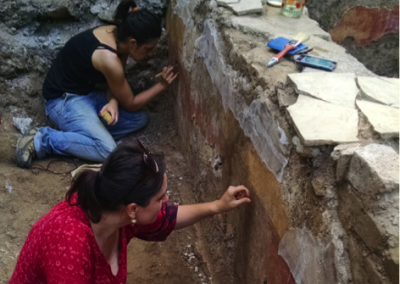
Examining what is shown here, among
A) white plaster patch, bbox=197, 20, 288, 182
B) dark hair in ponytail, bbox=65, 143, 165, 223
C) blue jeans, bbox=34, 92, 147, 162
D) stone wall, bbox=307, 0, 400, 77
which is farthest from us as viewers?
stone wall, bbox=307, 0, 400, 77

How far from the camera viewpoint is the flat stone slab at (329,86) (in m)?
1.16

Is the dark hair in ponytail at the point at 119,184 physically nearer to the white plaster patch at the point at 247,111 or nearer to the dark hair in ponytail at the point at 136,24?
the white plaster patch at the point at 247,111

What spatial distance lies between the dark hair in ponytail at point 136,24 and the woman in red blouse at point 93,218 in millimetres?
1234

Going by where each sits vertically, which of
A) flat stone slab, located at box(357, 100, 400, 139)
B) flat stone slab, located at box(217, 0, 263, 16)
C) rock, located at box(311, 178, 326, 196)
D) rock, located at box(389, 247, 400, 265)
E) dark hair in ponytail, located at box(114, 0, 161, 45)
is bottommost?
dark hair in ponytail, located at box(114, 0, 161, 45)

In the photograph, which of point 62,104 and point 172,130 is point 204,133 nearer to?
point 172,130

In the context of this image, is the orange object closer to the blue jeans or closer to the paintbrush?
the blue jeans

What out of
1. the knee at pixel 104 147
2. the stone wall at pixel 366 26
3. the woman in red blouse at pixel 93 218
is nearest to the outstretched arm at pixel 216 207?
the woman in red blouse at pixel 93 218

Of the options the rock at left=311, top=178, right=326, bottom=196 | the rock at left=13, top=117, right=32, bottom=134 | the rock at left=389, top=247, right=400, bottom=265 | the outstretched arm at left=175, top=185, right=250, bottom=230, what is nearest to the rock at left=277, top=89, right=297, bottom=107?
the rock at left=311, top=178, right=326, bottom=196

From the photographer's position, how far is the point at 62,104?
100 inches

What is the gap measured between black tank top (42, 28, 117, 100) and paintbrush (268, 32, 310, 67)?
48.0 inches

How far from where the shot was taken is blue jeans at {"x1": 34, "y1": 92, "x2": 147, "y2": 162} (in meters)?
2.46

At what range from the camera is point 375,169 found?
836 mm

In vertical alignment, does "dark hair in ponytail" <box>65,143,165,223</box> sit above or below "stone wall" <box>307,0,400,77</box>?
above

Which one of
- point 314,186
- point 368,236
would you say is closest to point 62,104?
point 314,186
